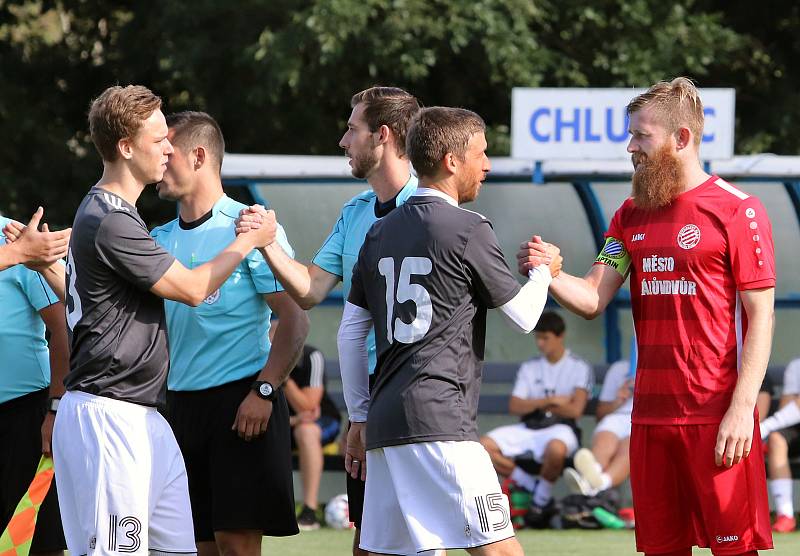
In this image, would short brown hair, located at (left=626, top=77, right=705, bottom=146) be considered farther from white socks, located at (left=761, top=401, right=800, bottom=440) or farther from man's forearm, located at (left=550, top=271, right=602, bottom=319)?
white socks, located at (left=761, top=401, right=800, bottom=440)

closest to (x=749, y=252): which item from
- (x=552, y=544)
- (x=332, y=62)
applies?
(x=552, y=544)

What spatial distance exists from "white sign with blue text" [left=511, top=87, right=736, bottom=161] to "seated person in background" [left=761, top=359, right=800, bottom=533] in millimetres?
1745

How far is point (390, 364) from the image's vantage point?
4406 millimetres

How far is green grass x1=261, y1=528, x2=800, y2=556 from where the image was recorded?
834 cm

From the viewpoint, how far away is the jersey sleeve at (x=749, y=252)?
4.59 meters

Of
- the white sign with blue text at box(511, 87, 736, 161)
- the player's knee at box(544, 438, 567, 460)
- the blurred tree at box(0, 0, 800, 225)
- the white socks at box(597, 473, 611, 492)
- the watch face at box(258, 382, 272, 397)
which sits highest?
the blurred tree at box(0, 0, 800, 225)

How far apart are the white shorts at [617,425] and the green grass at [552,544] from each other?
0.76 metres

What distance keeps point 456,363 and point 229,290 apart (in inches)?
50.9

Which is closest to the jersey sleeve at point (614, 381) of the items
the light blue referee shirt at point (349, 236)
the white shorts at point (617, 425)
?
the white shorts at point (617, 425)

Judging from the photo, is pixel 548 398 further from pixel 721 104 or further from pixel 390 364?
pixel 390 364

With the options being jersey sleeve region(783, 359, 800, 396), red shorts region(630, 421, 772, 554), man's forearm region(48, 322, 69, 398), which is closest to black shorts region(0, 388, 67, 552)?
man's forearm region(48, 322, 69, 398)

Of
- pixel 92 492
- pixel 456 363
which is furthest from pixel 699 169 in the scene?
pixel 92 492

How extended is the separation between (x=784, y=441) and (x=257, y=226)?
5.93 metres

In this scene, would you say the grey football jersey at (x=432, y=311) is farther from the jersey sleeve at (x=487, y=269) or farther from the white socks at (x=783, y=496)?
the white socks at (x=783, y=496)
